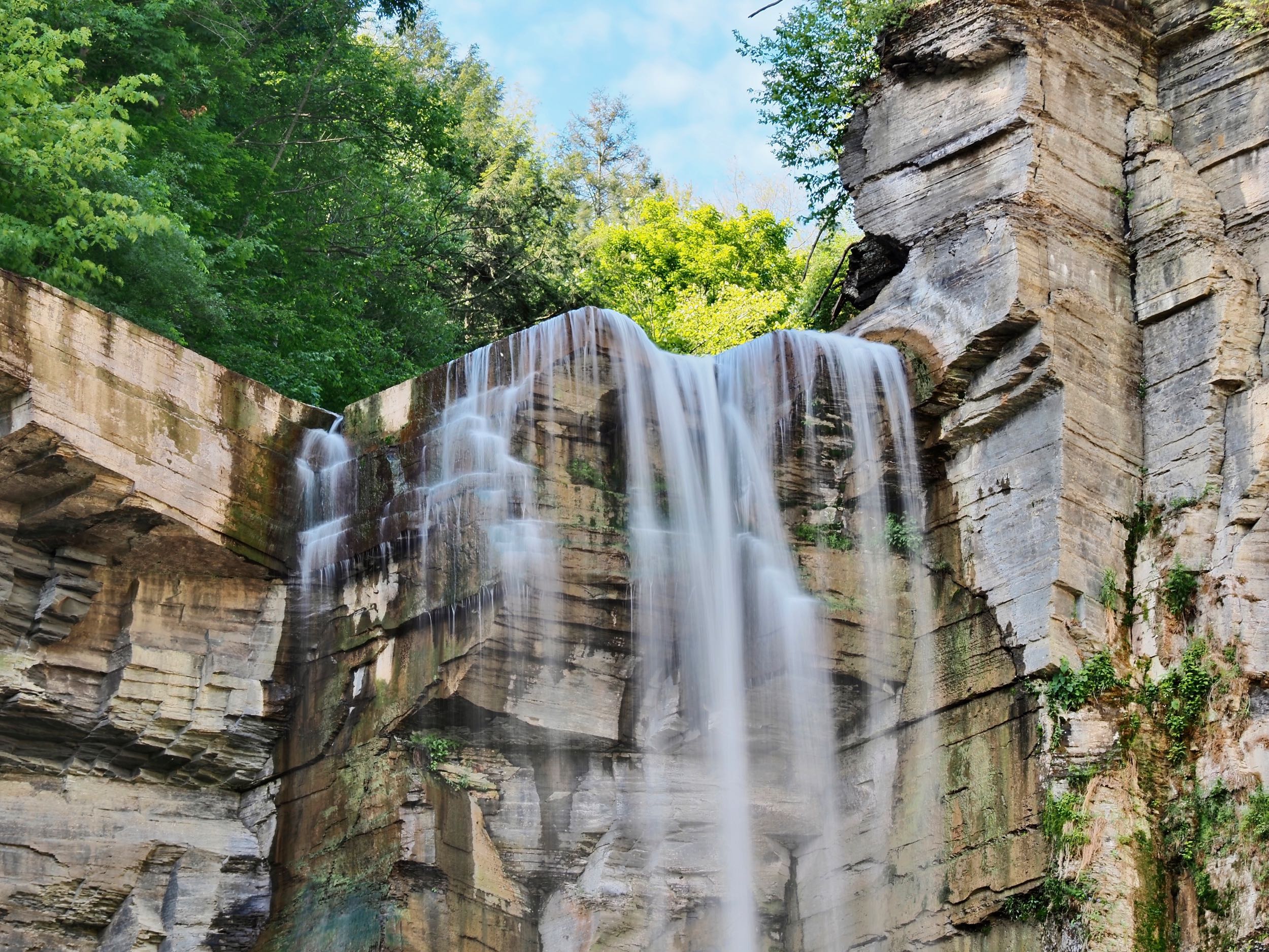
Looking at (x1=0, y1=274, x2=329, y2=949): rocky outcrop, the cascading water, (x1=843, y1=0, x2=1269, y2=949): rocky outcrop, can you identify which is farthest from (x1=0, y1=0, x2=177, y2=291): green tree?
(x1=843, y1=0, x2=1269, y2=949): rocky outcrop

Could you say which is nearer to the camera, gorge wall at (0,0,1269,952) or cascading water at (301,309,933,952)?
gorge wall at (0,0,1269,952)

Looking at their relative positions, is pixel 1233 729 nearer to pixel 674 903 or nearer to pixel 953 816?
pixel 953 816

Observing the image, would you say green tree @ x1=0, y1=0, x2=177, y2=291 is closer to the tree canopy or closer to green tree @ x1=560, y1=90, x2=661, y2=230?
the tree canopy

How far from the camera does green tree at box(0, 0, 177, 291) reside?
612 inches

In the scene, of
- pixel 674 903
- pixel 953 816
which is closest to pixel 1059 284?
pixel 953 816

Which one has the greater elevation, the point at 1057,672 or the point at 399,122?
the point at 399,122

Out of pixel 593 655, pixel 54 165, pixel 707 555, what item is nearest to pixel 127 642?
pixel 593 655

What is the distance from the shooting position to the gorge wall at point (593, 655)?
1431 cm

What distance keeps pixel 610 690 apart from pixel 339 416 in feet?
13.5

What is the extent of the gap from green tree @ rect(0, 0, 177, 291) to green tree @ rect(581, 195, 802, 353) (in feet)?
40.2

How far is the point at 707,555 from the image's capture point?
15812 mm

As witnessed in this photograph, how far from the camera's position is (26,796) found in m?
14.5

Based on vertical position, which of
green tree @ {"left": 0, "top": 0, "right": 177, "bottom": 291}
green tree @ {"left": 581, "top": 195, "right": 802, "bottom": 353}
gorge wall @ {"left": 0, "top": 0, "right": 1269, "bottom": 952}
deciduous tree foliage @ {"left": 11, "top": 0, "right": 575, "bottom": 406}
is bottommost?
gorge wall @ {"left": 0, "top": 0, "right": 1269, "bottom": 952}

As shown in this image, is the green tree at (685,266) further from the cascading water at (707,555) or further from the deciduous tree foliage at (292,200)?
the cascading water at (707,555)
